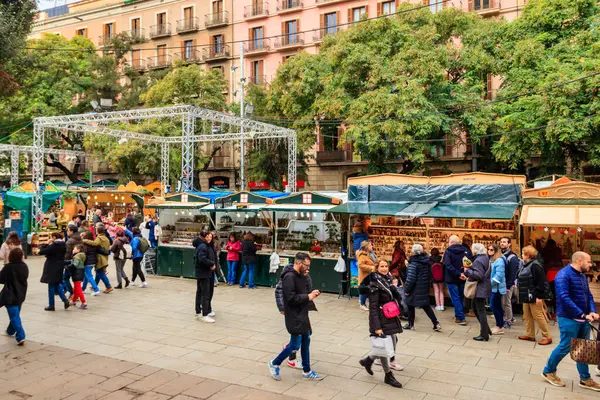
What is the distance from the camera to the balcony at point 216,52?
37625 millimetres

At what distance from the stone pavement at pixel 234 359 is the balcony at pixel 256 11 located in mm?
30914

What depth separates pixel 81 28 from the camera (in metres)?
45.0

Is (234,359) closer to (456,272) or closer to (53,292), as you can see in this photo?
(456,272)

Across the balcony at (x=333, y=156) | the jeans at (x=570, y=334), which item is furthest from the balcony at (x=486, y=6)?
the jeans at (x=570, y=334)

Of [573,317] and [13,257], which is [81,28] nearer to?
[13,257]

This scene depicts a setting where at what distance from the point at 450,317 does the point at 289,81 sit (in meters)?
20.4

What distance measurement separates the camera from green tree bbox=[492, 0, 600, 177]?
17.7 meters

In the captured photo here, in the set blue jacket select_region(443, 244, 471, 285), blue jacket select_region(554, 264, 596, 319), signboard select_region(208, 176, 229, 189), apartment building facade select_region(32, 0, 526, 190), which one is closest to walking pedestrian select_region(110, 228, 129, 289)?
blue jacket select_region(443, 244, 471, 285)

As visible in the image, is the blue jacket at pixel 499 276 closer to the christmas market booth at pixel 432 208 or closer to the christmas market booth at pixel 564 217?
the christmas market booth at pixel 432 208

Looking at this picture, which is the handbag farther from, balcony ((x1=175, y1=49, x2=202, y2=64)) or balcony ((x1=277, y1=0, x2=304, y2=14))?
balcony ((x1=175, y1=49, x2=202, y2=64))

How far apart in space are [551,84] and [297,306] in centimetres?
1635

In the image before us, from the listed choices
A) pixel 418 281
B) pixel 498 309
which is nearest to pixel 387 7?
pixel 498 309

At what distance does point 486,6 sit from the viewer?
29.3 m

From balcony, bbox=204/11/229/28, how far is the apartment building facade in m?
0.05
